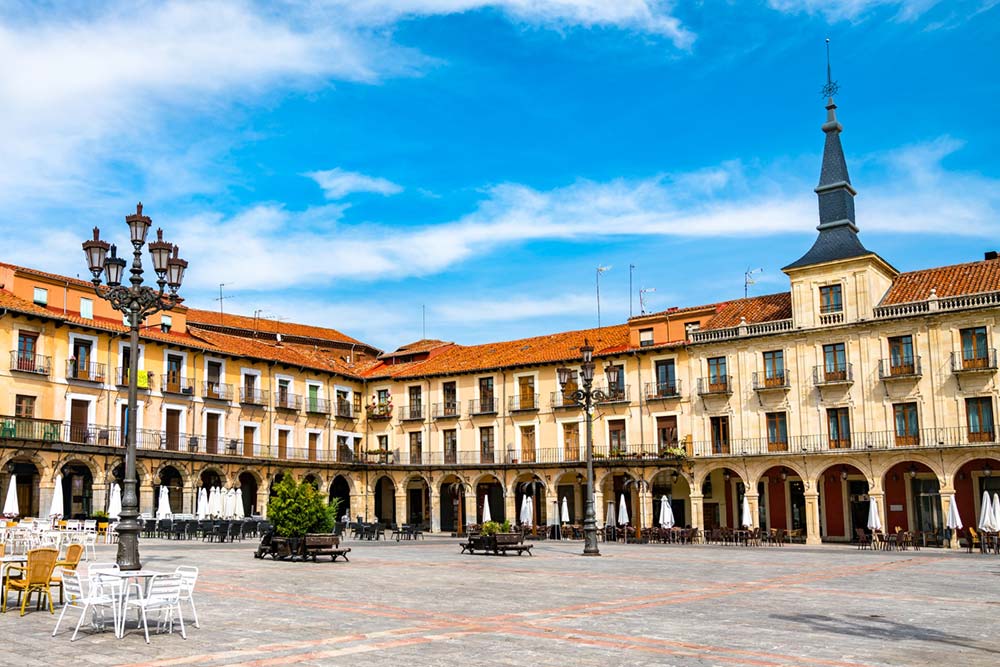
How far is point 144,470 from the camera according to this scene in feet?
133

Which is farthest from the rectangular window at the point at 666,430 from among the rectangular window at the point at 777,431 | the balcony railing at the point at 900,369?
the balcony railing at the point at 900,369

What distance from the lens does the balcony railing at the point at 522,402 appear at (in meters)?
50.0

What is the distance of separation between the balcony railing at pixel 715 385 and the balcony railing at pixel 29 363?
27.2 meters

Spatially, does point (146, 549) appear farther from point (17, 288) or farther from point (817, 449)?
point (817, 449)

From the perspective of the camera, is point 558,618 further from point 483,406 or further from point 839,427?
point 483,406

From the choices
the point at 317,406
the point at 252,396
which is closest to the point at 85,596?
the point at 252,396

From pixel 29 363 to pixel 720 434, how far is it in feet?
93.7

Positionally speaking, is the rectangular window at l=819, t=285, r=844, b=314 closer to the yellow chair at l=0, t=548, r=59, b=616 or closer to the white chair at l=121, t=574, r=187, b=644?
the white chair at l=121, t=574, r=187, b=644

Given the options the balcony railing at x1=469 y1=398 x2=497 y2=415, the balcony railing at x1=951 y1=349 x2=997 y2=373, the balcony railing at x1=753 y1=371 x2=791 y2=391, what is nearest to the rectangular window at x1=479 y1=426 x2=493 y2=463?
the balcony railing at x1=469 y1=398 x2=497 y2=415

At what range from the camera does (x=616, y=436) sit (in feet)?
156

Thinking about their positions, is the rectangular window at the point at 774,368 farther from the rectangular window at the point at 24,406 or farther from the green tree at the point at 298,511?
the rectangular window at the point at 24,406

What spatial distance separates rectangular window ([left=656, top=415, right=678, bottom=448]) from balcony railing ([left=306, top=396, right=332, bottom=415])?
17743 millimetres

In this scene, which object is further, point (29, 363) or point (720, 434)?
point (720, 434)

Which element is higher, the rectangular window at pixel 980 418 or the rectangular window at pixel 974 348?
the rectangular window at pixel 974 348
